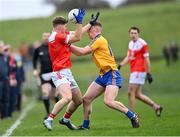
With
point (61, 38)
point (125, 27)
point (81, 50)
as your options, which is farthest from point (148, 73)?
point (125, 27)

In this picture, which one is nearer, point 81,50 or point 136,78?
point 81,50

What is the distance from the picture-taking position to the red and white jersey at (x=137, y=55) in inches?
795

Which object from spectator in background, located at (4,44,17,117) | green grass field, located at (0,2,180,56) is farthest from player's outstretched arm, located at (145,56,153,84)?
green grass field, located at (0,2,180,56)

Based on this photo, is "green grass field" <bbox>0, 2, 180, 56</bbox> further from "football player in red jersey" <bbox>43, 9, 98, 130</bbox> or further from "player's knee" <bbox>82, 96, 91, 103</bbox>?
"football player in red jersey" <bbox>43, 9, 98, 130</bbox>

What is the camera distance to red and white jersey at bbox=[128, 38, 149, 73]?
795 inches

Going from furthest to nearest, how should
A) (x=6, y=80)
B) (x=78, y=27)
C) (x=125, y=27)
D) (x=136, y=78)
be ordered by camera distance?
(x=125, y=27) < (x=6, y=80) < (x=136, y=78) < (x=78, y=27)

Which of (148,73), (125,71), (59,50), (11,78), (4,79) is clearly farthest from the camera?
(125,71)

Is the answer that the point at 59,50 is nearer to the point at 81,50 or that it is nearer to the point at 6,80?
the point at 81,50

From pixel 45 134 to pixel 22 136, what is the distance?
0.45 m

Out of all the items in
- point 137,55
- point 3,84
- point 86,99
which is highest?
point 137,55

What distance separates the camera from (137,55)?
20.4m

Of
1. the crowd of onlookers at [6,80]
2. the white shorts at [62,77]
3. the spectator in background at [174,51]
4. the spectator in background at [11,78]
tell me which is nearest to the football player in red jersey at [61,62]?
the white shorts at [62,77]

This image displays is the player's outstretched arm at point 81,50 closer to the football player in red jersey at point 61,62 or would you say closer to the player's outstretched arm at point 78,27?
the football player in red jersey at point 61,62

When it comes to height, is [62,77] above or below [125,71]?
above
